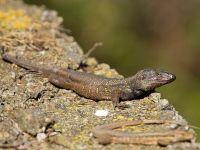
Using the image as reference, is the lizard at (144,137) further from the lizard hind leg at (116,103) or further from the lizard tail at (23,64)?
the lizard tail at (23,64)

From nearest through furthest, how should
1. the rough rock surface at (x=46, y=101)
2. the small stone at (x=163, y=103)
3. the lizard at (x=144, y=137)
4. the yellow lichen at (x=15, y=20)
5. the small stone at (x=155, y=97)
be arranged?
the lizard at (x=144, y=137)
the rough rock surface at (x=46, y=101)
the small stone at (x=163, y=103)
the small stone at (x=155, y=97)
the yellow lichen at (x=15, y=20)

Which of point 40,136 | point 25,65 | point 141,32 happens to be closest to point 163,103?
point 40,136

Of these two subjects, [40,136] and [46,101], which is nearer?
[40,136]

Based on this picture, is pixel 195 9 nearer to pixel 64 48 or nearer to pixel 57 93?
Answer: pixel 64 48

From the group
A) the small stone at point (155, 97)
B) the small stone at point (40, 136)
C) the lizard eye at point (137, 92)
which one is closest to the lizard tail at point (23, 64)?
the lizard eye at point (137, 92)

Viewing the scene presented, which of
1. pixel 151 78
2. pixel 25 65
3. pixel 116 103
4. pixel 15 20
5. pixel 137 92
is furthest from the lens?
pixel 15 20

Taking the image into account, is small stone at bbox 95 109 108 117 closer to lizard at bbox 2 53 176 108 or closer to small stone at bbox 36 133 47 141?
lizard at bbox 2 53 176 108

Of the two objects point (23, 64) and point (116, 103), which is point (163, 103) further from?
point (23, 64)
